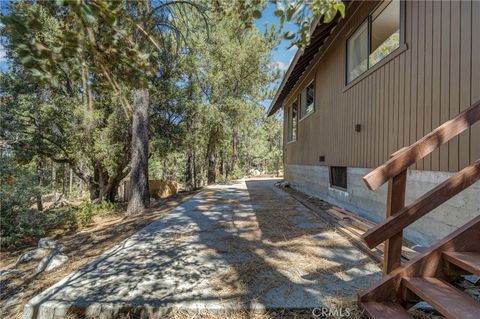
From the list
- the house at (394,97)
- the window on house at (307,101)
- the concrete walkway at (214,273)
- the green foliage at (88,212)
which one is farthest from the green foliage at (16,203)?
the window on house at (307,101)

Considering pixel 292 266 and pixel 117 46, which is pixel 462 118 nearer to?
pixel 292 266

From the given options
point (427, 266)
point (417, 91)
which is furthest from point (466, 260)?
point (417, 91)

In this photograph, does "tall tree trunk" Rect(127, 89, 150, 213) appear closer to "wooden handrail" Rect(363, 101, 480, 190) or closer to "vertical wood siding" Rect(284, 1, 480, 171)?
"vertical wood siding" Rect(284, 1, 480, 171)

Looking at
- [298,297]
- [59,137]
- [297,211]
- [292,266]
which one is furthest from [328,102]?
[59,137]

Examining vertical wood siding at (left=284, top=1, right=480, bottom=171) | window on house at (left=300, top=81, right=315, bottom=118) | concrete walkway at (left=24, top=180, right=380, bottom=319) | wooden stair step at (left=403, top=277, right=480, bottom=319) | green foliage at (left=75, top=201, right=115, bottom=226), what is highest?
window on house at (left=300, top=81, right=315, bottom=118)

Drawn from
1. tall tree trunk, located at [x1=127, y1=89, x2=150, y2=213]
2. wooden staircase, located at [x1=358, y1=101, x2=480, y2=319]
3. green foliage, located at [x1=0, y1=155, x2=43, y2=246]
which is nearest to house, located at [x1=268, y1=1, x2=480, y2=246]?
wooden staircase, located at [x1=358, y1=101, x2=480, y2=319]

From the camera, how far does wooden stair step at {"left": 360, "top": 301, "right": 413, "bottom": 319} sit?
1691 millimetres

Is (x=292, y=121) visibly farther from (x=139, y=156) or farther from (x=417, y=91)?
(x=417, y=91)

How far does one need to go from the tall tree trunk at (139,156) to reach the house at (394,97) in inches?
156

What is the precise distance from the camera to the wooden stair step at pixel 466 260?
1535 millimetres

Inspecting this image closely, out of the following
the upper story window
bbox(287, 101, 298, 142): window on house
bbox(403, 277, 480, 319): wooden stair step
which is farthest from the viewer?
bbox(287, 101, 298, 142): window on house

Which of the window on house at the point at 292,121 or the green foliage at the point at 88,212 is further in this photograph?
the window on house at the point at 292,121

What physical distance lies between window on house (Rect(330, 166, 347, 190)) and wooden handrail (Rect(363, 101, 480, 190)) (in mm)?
3856

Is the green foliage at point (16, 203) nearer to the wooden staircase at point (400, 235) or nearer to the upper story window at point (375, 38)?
the wooden staircase at point (400, 235)
